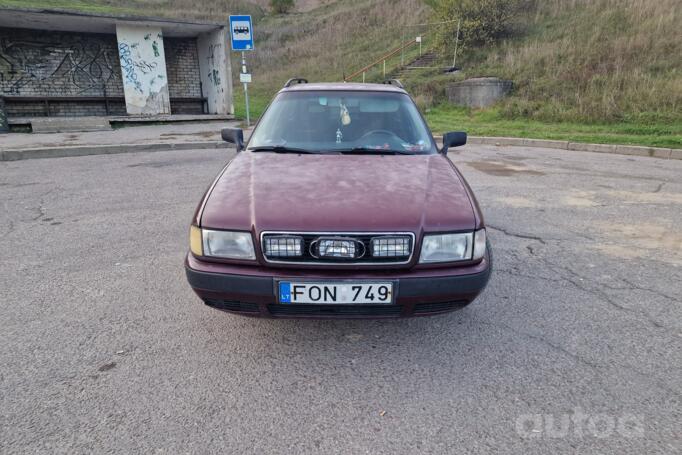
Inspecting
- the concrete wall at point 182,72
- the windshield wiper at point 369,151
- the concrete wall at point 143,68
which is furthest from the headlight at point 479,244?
the concrete wall at point 182,72

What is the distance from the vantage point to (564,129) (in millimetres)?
12625

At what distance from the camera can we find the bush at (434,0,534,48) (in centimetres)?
2097

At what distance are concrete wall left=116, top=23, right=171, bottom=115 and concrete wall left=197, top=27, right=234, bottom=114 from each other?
5.51ft

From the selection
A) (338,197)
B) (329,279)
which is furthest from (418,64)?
(329,279)

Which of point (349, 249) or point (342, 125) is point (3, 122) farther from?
point (349, 249)

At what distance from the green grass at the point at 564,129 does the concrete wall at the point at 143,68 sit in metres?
9.98

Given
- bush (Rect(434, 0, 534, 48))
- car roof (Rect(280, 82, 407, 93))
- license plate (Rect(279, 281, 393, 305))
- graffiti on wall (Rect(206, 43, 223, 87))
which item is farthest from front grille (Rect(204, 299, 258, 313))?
bush (Rect(434, 0, 534, 48))

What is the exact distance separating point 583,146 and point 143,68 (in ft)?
47.3

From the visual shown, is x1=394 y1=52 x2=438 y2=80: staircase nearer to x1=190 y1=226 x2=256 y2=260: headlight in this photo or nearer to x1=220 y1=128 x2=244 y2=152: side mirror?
x1=220 y1=128 x2=244 y2=152: side mirror

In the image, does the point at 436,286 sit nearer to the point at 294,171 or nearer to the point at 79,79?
the point at 294,171

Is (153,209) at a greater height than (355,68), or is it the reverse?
(355,68)

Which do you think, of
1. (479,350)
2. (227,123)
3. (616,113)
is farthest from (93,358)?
(616,113)

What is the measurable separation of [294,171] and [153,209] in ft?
10.7

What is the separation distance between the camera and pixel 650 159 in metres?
9.27
